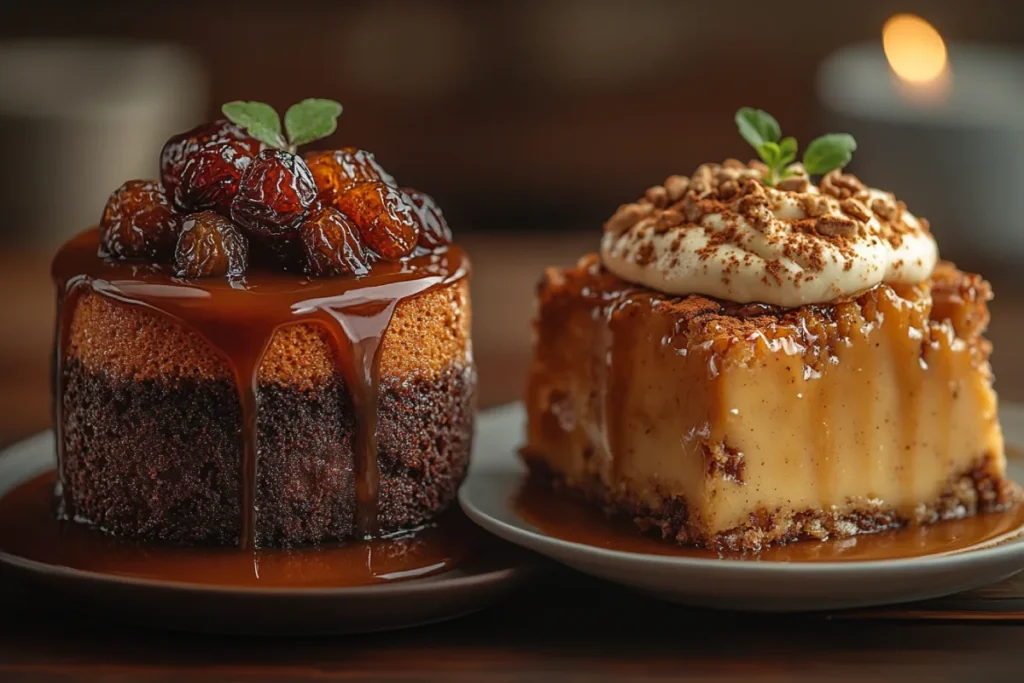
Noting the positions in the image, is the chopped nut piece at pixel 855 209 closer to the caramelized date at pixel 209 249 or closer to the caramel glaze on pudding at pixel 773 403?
the caramel glaze on pudding at pixel 773 403

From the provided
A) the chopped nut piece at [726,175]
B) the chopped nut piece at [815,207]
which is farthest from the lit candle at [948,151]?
the chopped nut piece at [815,207]

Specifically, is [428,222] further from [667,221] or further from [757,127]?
[757,127]

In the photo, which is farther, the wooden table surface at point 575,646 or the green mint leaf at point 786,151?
the green mint leaf at point 786,151

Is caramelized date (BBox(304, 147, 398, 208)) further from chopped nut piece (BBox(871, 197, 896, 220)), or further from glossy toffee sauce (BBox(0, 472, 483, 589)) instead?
chopped nut piece (BBox(871, 197, 896, 220))

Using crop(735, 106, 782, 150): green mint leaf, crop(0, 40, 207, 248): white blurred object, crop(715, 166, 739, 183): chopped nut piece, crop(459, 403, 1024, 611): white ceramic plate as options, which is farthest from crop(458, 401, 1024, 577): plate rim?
crop(0, 40, 207, 248): white blurred object

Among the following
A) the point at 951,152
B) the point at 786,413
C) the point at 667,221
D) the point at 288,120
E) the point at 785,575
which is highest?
the point at 288,120

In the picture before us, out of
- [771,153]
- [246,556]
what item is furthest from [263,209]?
[771,153]
